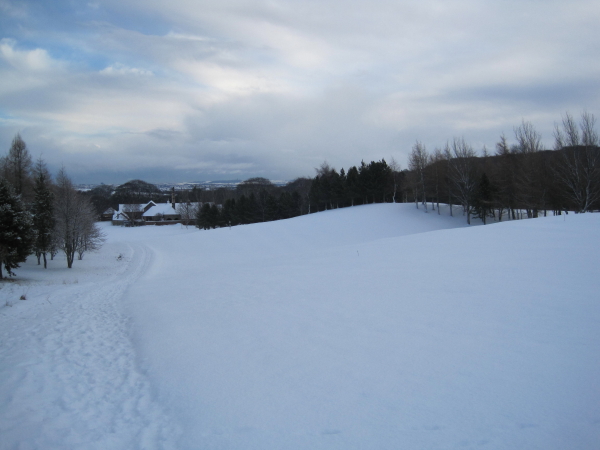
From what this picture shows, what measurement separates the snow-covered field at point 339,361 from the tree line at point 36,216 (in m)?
10.3

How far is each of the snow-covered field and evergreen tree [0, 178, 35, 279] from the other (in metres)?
9.84

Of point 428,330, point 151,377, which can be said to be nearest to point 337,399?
point 428,330

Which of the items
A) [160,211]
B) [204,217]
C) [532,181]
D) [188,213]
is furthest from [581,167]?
[160,211]

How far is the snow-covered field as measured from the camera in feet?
12.4

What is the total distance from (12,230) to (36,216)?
28.5 feet

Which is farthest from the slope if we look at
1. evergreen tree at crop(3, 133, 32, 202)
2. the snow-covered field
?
evergreen tree at crop(3, 133, 32, 202)

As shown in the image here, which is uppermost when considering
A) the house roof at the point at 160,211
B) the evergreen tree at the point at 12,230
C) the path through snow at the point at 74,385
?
the house roof at the point at 160,211

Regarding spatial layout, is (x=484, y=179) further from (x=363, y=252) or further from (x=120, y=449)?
(x=120, y=449)

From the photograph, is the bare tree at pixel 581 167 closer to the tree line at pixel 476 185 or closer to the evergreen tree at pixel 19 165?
the tree line at pixel 476 185

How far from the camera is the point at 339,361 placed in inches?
204

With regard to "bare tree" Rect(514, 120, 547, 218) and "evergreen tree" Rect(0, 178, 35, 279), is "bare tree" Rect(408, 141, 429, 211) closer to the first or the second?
"bare tree" Rect(514, 120, 547, 218)

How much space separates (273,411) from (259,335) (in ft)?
7.89

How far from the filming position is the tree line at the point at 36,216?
1825cm

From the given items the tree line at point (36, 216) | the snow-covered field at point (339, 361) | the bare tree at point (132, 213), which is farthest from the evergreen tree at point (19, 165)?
the bare tree at point (132, 213)
